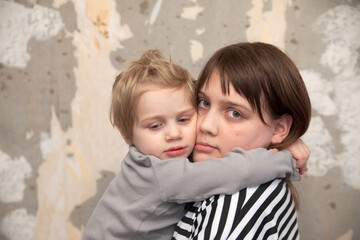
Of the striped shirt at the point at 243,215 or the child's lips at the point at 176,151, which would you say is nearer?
the striped shirt at the point at 243,215

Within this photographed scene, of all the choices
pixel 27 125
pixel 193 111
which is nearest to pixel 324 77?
pixel 193 111

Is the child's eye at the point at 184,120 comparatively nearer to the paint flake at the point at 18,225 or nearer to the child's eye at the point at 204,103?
the child's eye at the point at 204,103

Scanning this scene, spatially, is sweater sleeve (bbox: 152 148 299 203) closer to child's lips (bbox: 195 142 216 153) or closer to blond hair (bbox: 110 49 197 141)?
child's lips (bbox: 195 142 216 153)

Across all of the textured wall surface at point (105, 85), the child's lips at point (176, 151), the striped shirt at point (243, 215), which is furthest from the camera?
the textured wall surface at point (105, 85)

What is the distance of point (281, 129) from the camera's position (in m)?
1.32

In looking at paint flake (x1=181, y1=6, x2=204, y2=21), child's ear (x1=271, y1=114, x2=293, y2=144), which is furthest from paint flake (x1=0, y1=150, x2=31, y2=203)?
child's ear (x1=271, y1=114, x2=293, y2=144)

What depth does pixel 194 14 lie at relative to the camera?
207 centimetres

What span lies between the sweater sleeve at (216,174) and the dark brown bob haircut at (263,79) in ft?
0.57

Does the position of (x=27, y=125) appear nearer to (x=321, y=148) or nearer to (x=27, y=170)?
(x=27, y=170)

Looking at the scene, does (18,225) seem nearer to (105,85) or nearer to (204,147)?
(105,85)

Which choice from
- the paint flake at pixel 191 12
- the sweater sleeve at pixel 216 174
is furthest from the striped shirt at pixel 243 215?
the paint flake at pixel 191 12

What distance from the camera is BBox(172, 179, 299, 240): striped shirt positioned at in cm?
106

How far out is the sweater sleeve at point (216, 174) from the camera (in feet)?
3.56

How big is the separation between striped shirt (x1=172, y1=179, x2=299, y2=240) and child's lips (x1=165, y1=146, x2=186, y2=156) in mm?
202
